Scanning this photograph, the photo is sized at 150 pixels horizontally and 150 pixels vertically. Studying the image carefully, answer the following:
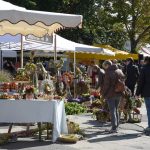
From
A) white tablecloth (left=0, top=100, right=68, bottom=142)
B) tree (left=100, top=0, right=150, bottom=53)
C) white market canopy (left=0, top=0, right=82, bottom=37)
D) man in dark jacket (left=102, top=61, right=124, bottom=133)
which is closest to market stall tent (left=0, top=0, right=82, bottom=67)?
white market canopy (left=0, top=0, right=82, bottom=37)

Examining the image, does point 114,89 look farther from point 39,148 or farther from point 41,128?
point 39,148

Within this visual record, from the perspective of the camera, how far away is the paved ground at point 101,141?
33.8ft

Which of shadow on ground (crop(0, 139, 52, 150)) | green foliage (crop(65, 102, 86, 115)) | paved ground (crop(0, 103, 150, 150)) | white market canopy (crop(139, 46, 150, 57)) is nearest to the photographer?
shadow on ground (crop(0, 139, 52, 150))

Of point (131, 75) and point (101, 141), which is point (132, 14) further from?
point (101, 141)

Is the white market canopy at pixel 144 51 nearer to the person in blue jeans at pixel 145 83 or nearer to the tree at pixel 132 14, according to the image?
the tree at pixel 132 14

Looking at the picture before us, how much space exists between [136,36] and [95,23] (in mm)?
4770

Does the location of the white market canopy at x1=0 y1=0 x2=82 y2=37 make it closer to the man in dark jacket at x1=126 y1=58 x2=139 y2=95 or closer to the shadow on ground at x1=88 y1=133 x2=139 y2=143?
the shadow on ground at x1=88 y1=133 x2=139 y2=143

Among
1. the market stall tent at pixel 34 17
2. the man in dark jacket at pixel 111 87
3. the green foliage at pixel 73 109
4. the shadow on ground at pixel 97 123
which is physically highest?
the market stall tent at pixel 34 17

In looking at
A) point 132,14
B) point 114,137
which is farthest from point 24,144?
point 132,14

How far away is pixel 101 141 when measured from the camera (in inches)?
445

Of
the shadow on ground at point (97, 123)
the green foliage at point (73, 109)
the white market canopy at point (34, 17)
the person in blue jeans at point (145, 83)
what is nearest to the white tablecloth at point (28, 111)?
the white market canopy at point (34, 17)

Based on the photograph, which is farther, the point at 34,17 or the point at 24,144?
the point at 34,17

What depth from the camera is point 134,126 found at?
45.8 feet

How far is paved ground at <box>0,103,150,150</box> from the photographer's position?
1030 cm
